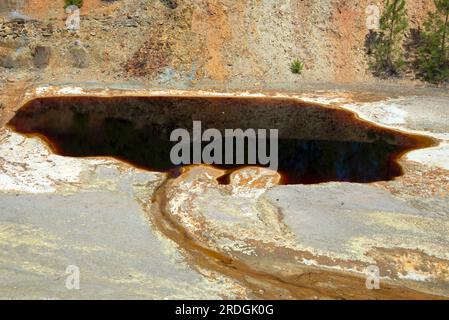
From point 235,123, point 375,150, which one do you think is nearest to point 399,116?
point 375,150

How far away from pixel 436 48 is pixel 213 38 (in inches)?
689

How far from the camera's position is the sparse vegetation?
138 feet

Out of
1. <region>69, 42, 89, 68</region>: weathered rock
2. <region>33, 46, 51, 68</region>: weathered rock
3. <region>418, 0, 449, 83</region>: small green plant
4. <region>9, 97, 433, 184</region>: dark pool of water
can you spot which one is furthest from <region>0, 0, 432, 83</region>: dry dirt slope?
<region>9, 97, 433, 184</region>: dark pool of water

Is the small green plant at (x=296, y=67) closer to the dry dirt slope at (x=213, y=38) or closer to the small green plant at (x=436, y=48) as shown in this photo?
the dry dirt slope at (x=213, y=38)

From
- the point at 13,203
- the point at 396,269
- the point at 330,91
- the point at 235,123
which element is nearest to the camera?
the point at 396,269

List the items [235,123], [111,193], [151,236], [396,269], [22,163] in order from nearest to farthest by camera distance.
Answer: [396,269] < [151,236] < [111,193] < [22,163] < [235,123]

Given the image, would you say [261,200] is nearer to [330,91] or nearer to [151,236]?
[151,236]

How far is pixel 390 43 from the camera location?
4281 cm

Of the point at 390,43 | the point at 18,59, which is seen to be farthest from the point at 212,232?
the point at 390,43

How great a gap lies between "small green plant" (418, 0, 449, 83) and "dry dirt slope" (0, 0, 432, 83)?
2.43m

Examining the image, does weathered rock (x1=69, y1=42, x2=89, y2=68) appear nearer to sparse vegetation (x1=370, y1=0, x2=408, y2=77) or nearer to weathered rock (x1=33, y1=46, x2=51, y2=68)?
weathered rock (x1=33, y1=46, x2=51, y2=68)

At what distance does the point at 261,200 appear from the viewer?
21359mm

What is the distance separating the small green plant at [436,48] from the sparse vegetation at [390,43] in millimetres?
1726

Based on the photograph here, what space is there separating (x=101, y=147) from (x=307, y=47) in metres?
22.4
